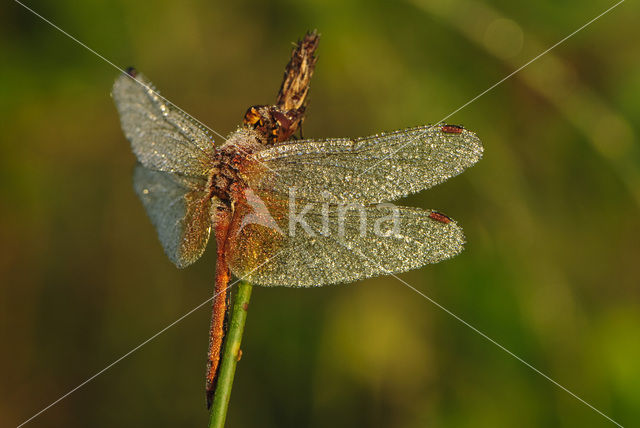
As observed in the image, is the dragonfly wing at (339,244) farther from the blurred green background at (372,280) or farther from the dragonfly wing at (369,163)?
the blurred green background at (372,280)

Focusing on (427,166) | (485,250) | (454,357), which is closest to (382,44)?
(485,250)

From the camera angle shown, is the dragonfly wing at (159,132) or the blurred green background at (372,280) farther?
the blurred green background at (372,280)

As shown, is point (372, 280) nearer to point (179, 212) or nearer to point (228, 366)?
point (179, 212)

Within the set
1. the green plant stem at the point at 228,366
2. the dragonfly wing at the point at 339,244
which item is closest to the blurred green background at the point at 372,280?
the dragonfly wing at the point at 339,244

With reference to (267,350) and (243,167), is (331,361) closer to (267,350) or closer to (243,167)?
(267,350)

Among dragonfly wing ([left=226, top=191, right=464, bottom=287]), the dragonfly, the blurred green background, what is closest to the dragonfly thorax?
the dragonfly

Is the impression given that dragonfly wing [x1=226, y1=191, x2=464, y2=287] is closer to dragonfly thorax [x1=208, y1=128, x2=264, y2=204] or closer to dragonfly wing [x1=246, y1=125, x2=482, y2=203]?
dragonfly wing [x1=246, y1=125, x2=482, y2=203]
